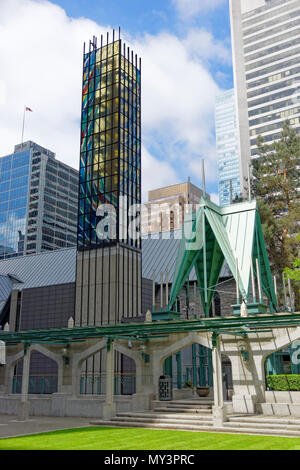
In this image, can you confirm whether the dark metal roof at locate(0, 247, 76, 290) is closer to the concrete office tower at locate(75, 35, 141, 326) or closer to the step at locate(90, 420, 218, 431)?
the concrete office tower at locate(75, 35, 141, 326)

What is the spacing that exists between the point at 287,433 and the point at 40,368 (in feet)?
117

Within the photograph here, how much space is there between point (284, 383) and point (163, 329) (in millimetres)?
7037

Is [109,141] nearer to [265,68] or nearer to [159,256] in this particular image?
[159,256]

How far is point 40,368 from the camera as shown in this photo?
163 ft

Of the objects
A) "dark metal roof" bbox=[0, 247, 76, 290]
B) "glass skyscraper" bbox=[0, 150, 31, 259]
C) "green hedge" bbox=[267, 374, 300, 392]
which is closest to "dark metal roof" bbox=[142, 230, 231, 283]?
"dark metal roof" bbox=[0, 247, 76, 290]

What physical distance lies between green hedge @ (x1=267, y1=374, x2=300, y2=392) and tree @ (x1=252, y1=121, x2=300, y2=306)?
2160cm

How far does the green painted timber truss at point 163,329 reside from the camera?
22.9 m

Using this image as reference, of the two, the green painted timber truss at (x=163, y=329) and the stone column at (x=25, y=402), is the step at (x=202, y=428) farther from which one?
the stone column at (x=25, y=402)

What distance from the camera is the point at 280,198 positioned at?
163 feet

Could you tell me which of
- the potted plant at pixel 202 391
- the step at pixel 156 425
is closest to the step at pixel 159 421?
the step at pixel 156 425

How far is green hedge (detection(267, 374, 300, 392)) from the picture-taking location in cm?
2405

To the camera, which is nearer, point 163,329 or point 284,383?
point 284,383

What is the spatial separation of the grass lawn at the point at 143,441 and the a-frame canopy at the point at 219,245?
12.0 m

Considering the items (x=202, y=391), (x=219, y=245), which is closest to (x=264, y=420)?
(x=202, y=391)
